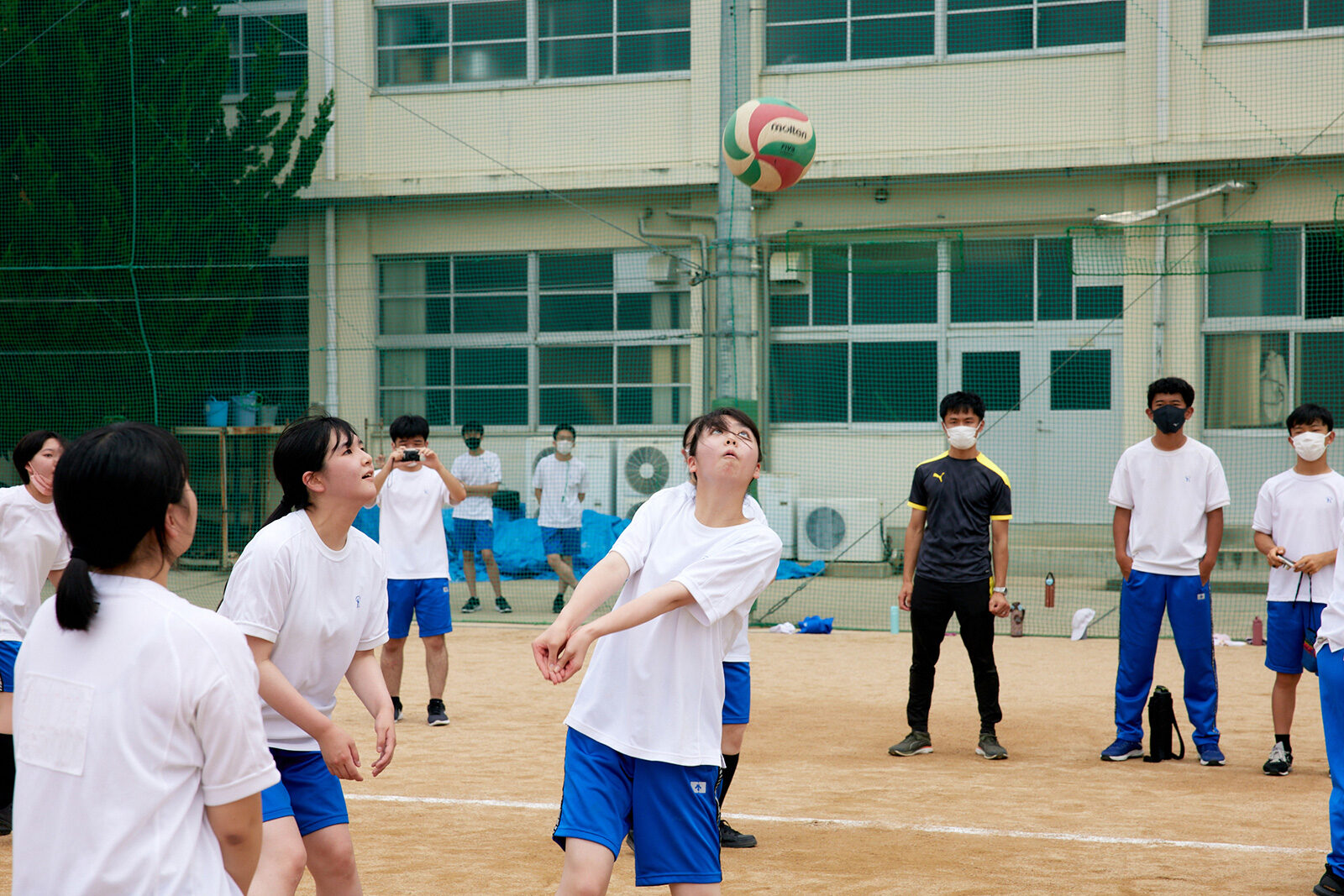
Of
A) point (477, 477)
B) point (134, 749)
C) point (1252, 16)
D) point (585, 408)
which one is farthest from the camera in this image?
point (585, 408)

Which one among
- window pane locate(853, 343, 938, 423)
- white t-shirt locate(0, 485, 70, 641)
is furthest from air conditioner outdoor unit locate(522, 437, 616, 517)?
white t-shirt locate(0, 485, 70, 641)

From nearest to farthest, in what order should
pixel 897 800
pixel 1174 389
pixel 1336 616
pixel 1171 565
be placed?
pixel 1336 616 < pixel 897 800 < pixel 1171 565 < pixel 1174 389

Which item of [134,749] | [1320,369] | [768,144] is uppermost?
[768,144]

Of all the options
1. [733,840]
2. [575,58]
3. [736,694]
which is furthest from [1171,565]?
[575,58]

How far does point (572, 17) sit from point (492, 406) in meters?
5.11

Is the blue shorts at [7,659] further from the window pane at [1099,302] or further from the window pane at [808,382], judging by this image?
the window pane at [1099,302]

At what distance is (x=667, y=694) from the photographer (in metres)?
3.13

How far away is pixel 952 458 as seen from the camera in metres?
6.80

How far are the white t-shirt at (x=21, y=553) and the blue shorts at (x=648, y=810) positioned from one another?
2.98 m

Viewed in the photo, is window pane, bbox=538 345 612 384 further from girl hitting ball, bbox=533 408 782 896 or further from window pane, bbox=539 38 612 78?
girl hitting ball, bbox=533 408 782 896

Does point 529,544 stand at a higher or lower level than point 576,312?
lower

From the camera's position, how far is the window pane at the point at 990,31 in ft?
49.5

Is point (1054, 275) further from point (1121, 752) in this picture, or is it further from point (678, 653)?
point (678, 653)

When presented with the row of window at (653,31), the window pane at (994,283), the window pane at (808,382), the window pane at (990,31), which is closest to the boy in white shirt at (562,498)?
the window pane at (808,382)
